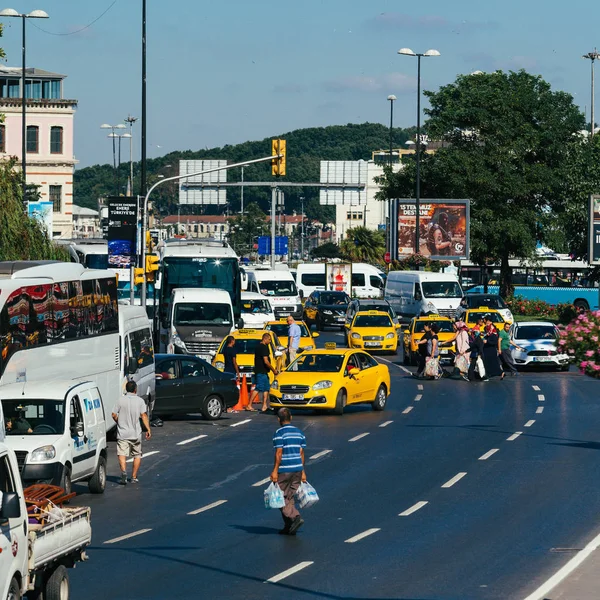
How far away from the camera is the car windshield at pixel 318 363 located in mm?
32656

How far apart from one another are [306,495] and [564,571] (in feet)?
11.9

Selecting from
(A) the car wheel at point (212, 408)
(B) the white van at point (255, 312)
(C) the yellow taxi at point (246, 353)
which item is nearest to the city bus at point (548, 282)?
(B) the white van at point (255, 312)

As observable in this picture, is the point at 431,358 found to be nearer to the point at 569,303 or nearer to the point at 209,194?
the point at 569,303

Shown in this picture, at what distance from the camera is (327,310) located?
65938 mm

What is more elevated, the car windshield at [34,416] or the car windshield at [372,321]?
the car windshield at [34,416]

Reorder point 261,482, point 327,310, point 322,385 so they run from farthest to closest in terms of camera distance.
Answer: point 327,310 → point 322,385 → point 261,482

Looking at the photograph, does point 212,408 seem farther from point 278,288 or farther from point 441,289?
point 278,288

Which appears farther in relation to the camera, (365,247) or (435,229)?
(365,247)

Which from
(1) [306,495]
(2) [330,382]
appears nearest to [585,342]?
(1) [306,495]

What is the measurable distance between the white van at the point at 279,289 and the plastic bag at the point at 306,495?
50.2 m

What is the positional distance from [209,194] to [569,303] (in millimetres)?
26149

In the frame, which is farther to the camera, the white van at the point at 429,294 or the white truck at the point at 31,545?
the white van at the point at 429,294

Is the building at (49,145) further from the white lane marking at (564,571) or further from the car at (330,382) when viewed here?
the white lane marking at (564,571)

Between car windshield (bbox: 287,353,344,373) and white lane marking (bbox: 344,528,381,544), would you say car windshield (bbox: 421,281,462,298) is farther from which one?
white lane marking (bbox: 344,528,381,544)
